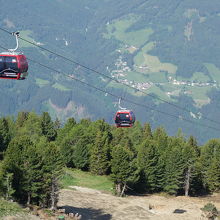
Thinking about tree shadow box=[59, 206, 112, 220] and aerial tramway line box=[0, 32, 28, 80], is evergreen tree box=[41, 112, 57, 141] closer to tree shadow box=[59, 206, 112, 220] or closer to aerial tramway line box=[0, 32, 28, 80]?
tree shadow box=[59, 206, 112, 220]

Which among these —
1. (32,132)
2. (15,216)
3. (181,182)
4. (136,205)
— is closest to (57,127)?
(32,132)

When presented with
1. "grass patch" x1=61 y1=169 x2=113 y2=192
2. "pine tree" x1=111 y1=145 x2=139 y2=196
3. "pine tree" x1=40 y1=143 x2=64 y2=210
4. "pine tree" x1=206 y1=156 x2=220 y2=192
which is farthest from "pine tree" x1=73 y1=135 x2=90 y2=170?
"pine tree" x1=40 y1=143 x2=64 y2=210

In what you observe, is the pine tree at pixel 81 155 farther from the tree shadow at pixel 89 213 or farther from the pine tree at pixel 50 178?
the pine tree at pixel 50 178

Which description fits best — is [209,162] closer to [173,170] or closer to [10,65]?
[173,170]

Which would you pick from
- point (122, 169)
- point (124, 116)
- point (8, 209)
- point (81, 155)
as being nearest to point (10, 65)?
point (8, 209)

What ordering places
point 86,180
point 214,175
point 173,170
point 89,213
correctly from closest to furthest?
point 89,213 → point 173,170 → point 86,180 → point 214,175
